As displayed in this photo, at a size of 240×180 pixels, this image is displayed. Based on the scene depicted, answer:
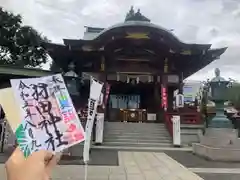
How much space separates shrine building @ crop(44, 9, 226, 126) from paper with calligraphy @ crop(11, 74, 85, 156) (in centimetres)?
1485

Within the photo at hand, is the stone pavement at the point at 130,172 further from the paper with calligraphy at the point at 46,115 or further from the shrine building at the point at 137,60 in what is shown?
the shrine building at the point at 137,60

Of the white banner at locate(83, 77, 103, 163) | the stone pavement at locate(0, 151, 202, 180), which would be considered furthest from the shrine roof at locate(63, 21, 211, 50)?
the white banner at locate(83, 77, 103, 163)

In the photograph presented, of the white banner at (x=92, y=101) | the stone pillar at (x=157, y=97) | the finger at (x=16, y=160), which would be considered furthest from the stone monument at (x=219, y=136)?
the finger at (x=16, y=160)

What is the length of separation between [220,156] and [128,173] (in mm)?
4340

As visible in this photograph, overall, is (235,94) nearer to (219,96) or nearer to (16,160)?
(219,96)

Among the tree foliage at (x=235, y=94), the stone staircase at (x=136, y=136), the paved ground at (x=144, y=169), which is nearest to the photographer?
the paved ground at (x=144, y=169)

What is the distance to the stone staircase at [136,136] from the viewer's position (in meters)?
15.3

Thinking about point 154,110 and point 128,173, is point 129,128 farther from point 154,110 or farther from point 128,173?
point 128,173

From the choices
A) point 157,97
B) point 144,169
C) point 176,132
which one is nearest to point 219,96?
point 176,132

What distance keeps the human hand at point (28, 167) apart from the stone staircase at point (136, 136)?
13.2 meters

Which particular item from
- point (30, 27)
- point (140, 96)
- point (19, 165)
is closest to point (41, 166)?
point (19, 165)

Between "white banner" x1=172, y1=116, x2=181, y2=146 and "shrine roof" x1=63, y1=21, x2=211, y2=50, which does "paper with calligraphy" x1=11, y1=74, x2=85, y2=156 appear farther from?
"shrine roof" x1=63, y1=21, x2=211, y2=50

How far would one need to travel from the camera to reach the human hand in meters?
1.54

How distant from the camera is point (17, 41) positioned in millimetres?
31016
